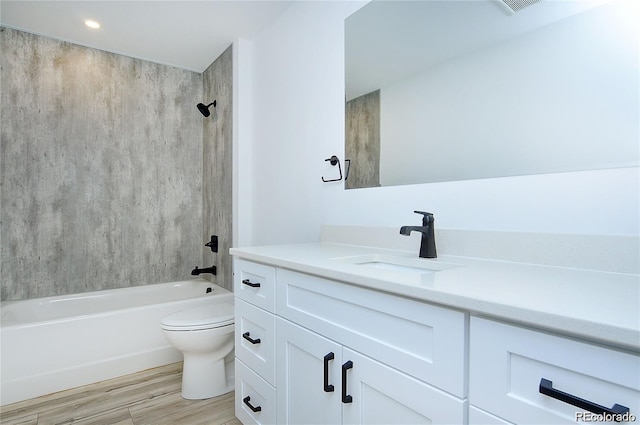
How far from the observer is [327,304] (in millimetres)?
1036

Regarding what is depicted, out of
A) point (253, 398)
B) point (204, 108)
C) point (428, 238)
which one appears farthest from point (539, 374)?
point (204, 108)

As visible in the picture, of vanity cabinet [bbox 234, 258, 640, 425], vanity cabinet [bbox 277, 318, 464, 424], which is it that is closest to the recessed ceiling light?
vanity cabinet [bbox 234, 258, 640, 425]

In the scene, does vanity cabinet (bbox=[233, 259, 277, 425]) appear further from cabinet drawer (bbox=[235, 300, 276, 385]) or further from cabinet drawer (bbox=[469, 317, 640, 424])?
cabinet drawer (bbox=[469, 317, 640, 424])

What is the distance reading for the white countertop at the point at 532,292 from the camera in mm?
500

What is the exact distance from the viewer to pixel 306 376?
1.12 metres

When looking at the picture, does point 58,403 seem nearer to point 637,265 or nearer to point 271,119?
point 271,119

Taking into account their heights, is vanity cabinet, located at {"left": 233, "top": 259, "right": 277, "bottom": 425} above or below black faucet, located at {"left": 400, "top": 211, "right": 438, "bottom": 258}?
below

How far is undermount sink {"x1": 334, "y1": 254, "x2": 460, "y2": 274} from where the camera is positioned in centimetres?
114

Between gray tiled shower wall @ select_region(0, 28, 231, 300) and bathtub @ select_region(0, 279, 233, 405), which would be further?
gray tiled shower wall @ select_region(0, 28, 231, 300)

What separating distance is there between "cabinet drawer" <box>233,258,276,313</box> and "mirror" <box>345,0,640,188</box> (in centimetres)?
67

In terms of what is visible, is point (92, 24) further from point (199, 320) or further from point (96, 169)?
point (199, 320)

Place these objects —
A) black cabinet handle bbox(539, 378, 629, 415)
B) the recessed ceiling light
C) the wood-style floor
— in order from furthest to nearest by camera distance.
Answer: the recessed ceiling light < the wood-style floor < black cabinet handle bbox(539, 378, 629, 415)

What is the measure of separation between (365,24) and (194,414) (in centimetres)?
221

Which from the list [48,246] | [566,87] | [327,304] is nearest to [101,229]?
[48,246]
